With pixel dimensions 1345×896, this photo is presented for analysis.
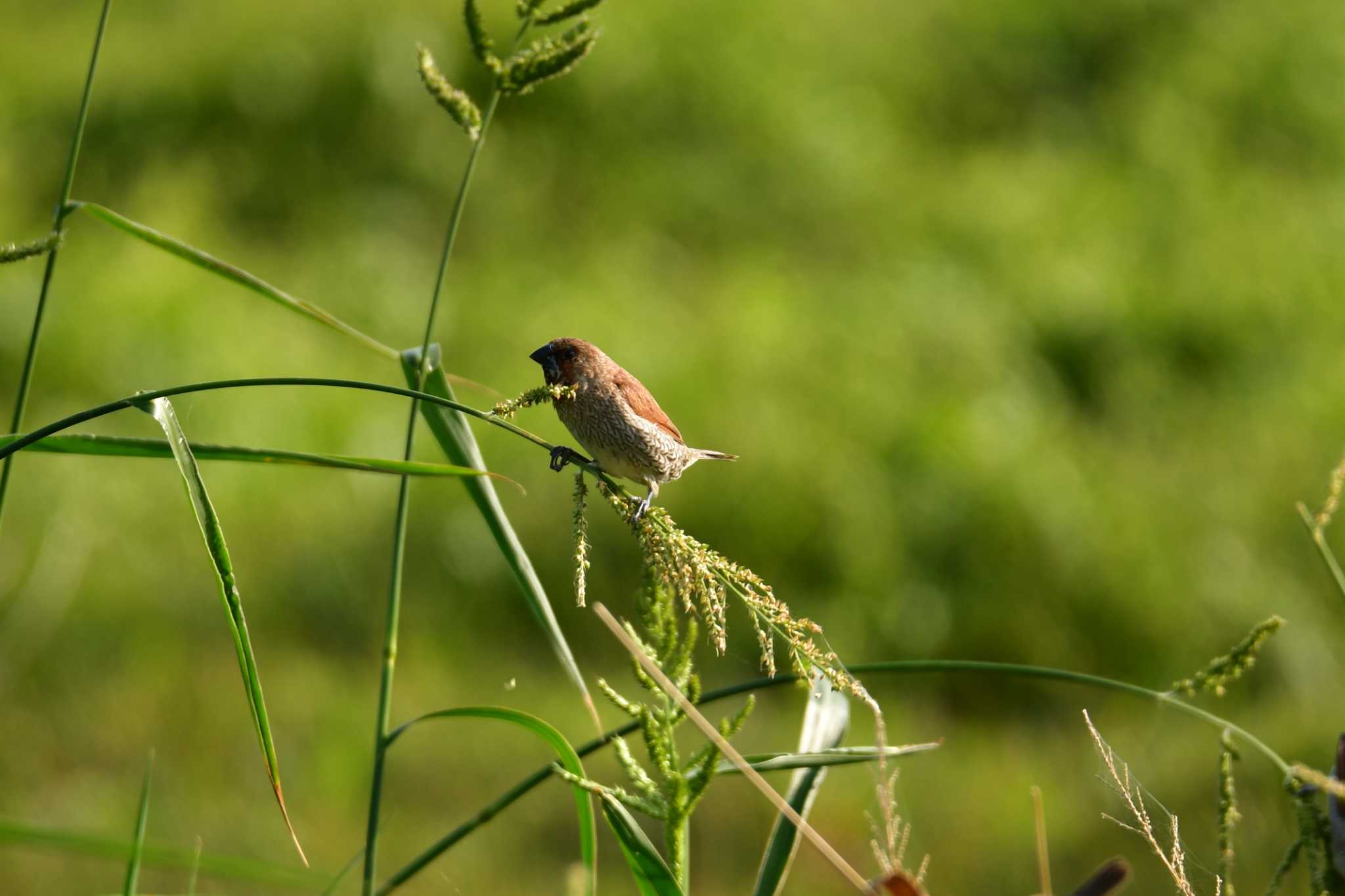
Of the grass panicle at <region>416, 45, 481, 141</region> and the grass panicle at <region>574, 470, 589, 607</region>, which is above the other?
the grass panicle at <region>416, 45, 481, 141</region>

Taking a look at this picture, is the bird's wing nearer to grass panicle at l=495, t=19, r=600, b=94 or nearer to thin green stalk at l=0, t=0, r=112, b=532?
grass panicle at l=495, t=19, r=600, b=94

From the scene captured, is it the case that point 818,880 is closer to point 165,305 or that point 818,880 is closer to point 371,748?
point 371,748

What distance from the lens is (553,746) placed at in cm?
156

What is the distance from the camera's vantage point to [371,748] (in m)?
4.60

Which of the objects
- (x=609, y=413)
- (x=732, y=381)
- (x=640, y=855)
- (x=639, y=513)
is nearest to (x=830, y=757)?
(x=640, y=855)

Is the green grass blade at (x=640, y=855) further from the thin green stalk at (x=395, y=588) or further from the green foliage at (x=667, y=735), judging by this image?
the thin green stalk at (x=395, y=588)

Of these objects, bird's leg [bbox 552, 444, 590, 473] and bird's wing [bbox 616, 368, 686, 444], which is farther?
bird's wing [bbox 616, 368, 686, 444]

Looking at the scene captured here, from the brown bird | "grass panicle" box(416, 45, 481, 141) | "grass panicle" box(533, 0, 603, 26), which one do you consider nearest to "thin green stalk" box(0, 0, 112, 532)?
"grass panicle" box(416, 45, 481, 141)

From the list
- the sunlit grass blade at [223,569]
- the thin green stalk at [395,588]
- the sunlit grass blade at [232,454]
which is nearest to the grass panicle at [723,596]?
the sunlit grass blade at [232,454]

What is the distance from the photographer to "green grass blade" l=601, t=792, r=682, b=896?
1.51m

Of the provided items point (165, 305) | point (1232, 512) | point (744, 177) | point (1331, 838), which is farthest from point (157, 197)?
point (1331, 838)

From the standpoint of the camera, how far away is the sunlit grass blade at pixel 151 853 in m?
1.46

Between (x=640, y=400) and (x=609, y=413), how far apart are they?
0.07 metres

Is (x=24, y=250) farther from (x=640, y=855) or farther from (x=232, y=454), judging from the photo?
(x=640, y=855)
